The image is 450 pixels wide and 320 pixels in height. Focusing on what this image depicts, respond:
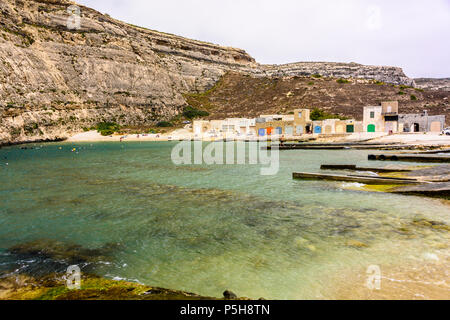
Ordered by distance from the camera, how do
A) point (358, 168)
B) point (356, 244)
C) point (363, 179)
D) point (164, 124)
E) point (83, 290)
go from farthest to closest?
point (164, 124) < point (358, 168) < point (363, 179) < point (356, 244) < point (83, 290)

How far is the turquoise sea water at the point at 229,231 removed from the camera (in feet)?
21.5

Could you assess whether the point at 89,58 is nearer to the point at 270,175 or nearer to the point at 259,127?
the point at 259,127

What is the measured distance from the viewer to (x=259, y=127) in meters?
73.9

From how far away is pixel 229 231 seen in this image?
9.34 metres

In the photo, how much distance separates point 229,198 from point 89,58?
9188cm

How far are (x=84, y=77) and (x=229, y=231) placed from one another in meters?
91.4

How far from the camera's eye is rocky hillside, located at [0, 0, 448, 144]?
69.9 m

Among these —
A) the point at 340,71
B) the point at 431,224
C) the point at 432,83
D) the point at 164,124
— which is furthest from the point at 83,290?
the point at 432,83

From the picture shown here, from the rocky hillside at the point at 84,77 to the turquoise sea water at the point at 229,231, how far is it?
66.7 metres

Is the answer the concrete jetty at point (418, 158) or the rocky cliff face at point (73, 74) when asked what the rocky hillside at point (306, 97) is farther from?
the concrete jetty at point (418, 158)

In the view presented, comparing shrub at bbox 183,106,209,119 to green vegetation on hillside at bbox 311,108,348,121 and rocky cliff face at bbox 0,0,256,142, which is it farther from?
green vegetation on hillside at bbox 311,108,348,121

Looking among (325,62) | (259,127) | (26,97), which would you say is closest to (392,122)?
(259,127)

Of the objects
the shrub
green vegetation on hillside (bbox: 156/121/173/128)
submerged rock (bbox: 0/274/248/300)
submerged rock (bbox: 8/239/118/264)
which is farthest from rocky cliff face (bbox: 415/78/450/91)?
submerged rock (bbox: 0/274/248/300)

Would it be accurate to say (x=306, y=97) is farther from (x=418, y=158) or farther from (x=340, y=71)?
(x=418, y=158)
